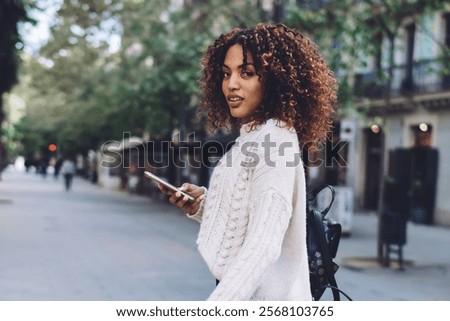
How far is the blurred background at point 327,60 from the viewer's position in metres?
11.5

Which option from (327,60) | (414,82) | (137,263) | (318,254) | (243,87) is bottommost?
(137,263)

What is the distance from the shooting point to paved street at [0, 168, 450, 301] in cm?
765

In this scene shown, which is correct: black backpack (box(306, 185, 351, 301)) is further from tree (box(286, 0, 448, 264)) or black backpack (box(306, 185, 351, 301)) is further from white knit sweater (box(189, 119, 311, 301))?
tree (box(286, 0, 448, 264))

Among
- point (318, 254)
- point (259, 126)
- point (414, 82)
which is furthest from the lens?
point (414, 82)

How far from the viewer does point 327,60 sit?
13.4 m

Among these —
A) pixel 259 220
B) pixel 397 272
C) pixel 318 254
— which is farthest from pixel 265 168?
pixel 397 272

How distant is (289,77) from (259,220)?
1.64 feet

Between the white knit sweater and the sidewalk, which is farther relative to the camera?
the sidewalk

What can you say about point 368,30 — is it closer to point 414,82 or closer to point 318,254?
point 318,254

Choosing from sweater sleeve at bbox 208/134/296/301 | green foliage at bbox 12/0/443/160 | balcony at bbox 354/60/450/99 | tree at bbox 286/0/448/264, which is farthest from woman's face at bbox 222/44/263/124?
balcony at bbox 354/60/450/99

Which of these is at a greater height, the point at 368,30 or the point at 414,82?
the point at 414,82

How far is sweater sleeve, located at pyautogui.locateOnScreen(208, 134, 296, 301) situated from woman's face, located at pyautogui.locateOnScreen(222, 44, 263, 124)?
25cm

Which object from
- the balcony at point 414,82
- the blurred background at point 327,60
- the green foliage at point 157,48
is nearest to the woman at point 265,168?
the blurred background at point 327,60

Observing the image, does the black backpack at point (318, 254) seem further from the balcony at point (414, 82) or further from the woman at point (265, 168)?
the balcony at point (414, 82)
